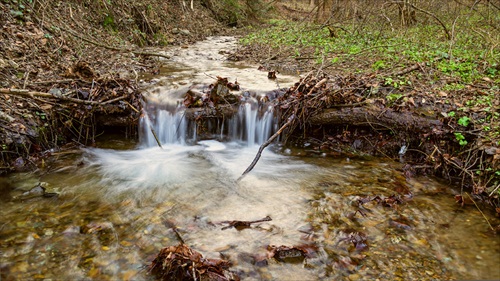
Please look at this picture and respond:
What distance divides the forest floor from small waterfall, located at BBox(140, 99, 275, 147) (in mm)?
369

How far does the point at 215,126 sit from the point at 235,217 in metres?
2.72

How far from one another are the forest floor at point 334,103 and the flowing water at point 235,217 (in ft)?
1.24

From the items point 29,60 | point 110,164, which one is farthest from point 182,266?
point 29,60

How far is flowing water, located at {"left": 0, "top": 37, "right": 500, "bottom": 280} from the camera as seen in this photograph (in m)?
3.04

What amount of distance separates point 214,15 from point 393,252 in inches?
767

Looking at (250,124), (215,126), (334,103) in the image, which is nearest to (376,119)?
(334,103)

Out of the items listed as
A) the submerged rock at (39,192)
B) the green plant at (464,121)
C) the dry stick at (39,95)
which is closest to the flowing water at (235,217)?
the submerged rock at (39,192)

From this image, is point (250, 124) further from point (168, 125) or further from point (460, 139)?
point (460, 139)

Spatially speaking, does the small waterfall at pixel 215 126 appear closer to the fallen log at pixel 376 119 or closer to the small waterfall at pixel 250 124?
the small waterfall at pixel 250 124

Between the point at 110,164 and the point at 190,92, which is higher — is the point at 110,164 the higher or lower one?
the lower one

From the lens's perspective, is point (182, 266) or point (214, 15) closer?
point (182, 266)

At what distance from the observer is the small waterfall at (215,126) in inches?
245

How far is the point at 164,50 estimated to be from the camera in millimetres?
11609

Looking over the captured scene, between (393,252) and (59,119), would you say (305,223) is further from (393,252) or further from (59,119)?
(59,119)
